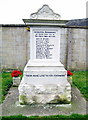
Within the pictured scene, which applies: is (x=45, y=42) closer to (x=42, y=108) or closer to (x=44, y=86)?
(x=44, y=86)

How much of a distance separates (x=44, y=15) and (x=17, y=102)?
2715 millimetres

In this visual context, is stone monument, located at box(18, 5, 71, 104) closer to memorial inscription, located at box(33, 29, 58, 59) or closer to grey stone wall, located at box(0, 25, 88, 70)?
memorial inscription, located at box(33, 29, 58, 59)

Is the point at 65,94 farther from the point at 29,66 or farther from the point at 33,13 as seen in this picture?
the point at 33,13

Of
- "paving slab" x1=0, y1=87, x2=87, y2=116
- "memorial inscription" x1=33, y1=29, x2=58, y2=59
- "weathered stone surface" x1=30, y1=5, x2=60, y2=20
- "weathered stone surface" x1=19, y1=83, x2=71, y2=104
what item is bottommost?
"paving slab" x1=0, y1=87, x2=87, y2=116

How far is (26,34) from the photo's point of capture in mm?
8414

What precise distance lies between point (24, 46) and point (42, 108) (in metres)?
5.01

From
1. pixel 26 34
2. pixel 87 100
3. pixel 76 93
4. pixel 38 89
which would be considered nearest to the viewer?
pixel 38 89

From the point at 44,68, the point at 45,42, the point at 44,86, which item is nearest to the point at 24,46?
the point at 45,42

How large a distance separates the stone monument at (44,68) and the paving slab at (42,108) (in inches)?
7.0

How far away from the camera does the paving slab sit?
3.83 m

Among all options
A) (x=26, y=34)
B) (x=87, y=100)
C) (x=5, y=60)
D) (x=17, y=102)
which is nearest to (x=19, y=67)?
(x=5, y=60)

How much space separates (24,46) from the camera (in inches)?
335

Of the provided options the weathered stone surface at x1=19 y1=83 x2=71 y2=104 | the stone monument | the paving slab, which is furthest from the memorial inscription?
the paving slab

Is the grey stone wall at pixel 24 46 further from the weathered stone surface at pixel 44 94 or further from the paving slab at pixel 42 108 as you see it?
the weathered stone surface at pixel 44 94
